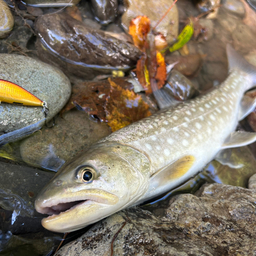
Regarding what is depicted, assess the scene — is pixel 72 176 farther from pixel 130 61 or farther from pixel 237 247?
pixel 130 61

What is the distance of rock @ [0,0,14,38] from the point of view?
417 centimetres

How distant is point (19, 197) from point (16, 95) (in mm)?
1447

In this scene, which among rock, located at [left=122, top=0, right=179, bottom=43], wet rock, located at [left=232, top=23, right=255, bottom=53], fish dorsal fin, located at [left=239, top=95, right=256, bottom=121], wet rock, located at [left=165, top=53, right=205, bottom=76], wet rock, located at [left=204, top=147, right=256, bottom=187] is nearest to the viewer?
wet rock, located at [left=204, top=147, right=256, bottom=187]

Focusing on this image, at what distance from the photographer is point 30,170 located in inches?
118

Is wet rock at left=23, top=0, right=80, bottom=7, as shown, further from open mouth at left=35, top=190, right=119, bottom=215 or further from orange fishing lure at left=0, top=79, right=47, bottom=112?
open mouth at left=35, top=190, right=119, bottom=215

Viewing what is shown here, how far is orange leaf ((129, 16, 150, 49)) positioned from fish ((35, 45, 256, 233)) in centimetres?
209

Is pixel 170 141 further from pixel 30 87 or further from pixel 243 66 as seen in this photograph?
pixel 243 66

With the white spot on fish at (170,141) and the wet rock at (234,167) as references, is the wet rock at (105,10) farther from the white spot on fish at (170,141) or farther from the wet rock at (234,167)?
the wet rock at (234,167)

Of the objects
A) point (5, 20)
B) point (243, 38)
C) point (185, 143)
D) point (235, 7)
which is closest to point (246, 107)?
point (185, 143)

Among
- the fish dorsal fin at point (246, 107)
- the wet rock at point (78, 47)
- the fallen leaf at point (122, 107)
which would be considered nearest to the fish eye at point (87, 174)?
the fallen leaf at point (122, 107)

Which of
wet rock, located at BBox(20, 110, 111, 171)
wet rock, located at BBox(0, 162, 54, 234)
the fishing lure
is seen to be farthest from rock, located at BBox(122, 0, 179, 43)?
wet rock, located at BBox(0, 162, 54, 234)

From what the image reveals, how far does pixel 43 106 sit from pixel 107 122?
1.14 m

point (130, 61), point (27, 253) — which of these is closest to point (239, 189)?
point (27, 253)

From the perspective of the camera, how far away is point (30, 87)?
343cm
